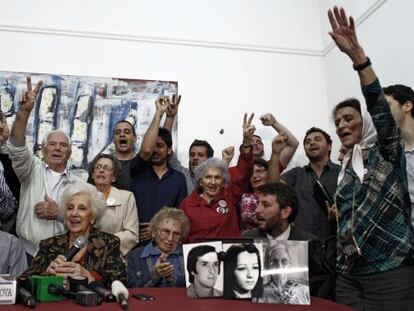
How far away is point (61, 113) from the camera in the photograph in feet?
12.9

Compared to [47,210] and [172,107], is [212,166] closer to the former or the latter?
[172,107]

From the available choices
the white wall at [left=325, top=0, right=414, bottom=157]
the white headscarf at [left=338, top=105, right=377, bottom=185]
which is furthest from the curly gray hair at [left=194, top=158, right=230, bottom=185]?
the white wall at [left=325, top=0, right=414, bottom=157]

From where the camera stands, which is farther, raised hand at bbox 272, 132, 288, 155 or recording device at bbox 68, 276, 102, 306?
raised hand at bbox 272, 132, 288, 155

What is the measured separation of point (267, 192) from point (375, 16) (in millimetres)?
2189

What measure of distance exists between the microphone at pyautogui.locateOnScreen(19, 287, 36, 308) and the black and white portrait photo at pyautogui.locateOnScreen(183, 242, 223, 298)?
0.53m

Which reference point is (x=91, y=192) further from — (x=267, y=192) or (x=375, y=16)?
(x=375, y=16)

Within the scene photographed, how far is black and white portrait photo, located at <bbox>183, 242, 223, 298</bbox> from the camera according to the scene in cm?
158

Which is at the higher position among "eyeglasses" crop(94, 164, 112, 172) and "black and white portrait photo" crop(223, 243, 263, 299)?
"eyeglasses" crop(94, 164, 112, 172)

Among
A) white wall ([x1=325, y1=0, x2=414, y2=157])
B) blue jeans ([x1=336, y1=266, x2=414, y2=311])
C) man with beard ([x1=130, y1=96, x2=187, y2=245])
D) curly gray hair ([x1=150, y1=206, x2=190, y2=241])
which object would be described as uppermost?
white wall ([x1=325, y1=0, x2=414, y2=157])

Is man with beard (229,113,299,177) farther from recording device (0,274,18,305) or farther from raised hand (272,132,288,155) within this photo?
recording device (0,274,18,305)

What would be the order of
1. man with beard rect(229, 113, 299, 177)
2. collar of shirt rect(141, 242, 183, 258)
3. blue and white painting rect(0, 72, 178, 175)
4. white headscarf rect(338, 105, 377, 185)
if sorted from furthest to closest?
blue and white painting rect(0, 72, 178, 175)
man with beard rect(229, 113, 299, 177)
collar of shirt rect(141, 242, 183, 258)
white headscarf rect(338, 105, 377, 185)

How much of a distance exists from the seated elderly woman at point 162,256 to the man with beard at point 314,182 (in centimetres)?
88

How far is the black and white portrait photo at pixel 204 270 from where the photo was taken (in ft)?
5.18

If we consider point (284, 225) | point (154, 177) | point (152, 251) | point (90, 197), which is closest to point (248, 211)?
point (284, 225)
